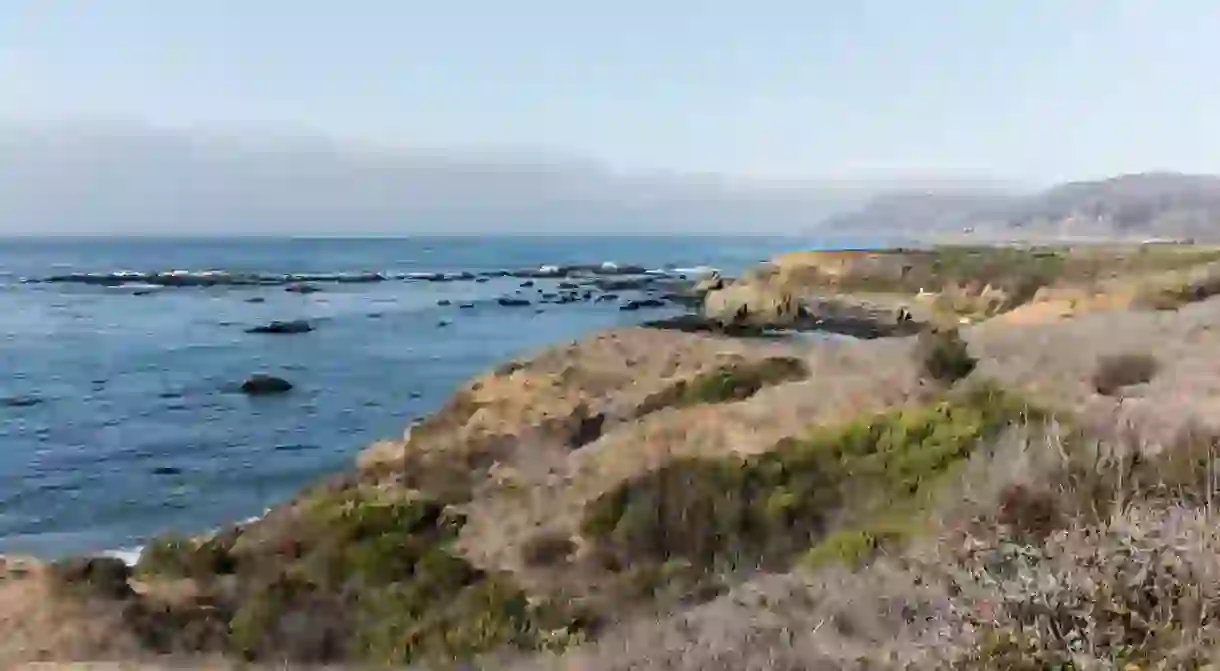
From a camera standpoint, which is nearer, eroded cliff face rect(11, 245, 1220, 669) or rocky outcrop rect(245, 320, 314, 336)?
eroded cliff face rect(11, 245, 1220, 669)

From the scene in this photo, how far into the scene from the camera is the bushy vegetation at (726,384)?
1889 cm

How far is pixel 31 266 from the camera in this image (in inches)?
4756

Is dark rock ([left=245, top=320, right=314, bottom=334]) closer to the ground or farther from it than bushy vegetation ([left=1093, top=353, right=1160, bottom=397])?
closer to the ground

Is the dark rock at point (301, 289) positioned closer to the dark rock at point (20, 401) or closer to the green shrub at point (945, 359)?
the dark rock at point (20, 401)

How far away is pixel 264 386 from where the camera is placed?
33.5 meters

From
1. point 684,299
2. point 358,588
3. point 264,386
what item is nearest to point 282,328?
point 264,386

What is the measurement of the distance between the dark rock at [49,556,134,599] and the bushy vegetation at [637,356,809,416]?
9.14 metres

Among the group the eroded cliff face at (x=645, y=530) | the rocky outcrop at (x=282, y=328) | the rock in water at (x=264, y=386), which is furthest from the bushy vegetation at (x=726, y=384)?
the rocky outcrop at (x=282, y=328)

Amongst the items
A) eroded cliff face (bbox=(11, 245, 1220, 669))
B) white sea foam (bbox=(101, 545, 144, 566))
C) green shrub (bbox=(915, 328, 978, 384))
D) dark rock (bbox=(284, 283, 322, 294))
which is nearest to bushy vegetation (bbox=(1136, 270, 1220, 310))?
eroded cliff face (bbox=(11, 245, 1220, 669))

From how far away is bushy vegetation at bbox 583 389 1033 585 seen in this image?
11.1 meters

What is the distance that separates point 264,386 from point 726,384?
19.4m

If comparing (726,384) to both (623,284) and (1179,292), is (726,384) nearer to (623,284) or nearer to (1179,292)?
(1179,292)

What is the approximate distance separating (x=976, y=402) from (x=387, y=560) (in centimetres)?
806

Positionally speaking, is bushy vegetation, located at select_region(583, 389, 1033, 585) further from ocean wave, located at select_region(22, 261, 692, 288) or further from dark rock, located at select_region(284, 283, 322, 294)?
ocean wave, located at select_region(22, 261, 692, 288)
